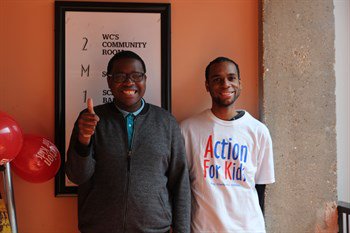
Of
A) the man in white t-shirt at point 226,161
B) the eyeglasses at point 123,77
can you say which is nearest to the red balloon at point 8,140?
the eyeglasses at point 123,77

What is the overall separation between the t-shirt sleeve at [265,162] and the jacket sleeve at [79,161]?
89 centimetres

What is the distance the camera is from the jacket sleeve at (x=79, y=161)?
1.46 meters

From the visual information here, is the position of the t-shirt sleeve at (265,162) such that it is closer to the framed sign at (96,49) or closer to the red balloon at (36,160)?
the framed sign at (96,49)

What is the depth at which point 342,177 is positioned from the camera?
7.45 feet

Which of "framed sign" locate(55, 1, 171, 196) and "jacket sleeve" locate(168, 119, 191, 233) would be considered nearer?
"jacket sleeve" locate(168, 119, 191, 233)

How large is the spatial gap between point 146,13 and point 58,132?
0.85m

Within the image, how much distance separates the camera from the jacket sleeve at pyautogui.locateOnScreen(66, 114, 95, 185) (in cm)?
146

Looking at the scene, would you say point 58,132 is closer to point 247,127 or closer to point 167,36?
point 167,36

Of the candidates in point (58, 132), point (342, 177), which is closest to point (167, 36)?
point (58, 132)

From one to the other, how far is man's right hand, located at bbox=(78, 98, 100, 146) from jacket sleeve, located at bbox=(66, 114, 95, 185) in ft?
0.16

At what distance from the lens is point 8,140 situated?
1.54 meters

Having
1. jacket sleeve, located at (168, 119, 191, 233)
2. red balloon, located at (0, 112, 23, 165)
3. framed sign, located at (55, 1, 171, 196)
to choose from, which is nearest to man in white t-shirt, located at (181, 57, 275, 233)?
jacket sleeve, located at (168, 119, 191, 233)

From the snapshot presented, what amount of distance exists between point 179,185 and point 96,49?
923mm

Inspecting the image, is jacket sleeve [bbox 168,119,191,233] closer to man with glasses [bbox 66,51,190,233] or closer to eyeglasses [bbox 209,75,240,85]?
man with glasses [bbox 66,51,190,233]
